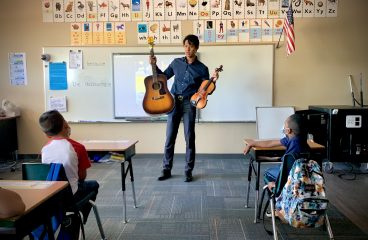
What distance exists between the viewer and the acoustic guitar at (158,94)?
403 centimetres

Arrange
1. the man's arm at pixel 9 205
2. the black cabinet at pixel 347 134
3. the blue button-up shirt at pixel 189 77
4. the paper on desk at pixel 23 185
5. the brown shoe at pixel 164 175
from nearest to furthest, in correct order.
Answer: the man's arm at pixel 9 205 → the paper on desk at pixel 23 185 → the blue button-up shirt at pixel 189 77 → the brown shoe at pixel 164 175 → the black cabinet at pixel 347 134

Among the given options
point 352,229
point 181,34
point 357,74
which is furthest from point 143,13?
point 352,229

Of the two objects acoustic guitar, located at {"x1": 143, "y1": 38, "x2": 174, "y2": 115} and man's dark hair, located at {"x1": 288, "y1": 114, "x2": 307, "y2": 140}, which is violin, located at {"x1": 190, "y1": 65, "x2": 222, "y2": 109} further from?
man's dark hair, located at {"x1": 288, "y1": 114, "x2": 307, "y2": 140}

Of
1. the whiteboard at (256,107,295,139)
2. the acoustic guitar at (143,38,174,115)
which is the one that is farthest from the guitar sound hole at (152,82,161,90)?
the whiteboard at (256,107,295,139)

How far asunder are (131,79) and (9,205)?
4.03 metres

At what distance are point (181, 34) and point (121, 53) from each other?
3.14 ft

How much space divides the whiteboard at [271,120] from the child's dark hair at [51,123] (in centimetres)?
350

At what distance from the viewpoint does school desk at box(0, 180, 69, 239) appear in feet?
3.97

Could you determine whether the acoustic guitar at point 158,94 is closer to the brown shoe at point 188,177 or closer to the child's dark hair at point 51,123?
the brown shoe at point 188,177

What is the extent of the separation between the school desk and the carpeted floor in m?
1.13

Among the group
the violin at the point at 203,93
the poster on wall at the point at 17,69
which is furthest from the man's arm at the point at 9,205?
the poster on wall at the point at 17,69

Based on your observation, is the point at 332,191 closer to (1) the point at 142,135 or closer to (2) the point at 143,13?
(1) the point at 142,135

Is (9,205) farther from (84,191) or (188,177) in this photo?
(188,177)

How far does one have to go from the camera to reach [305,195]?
2.01 meters
